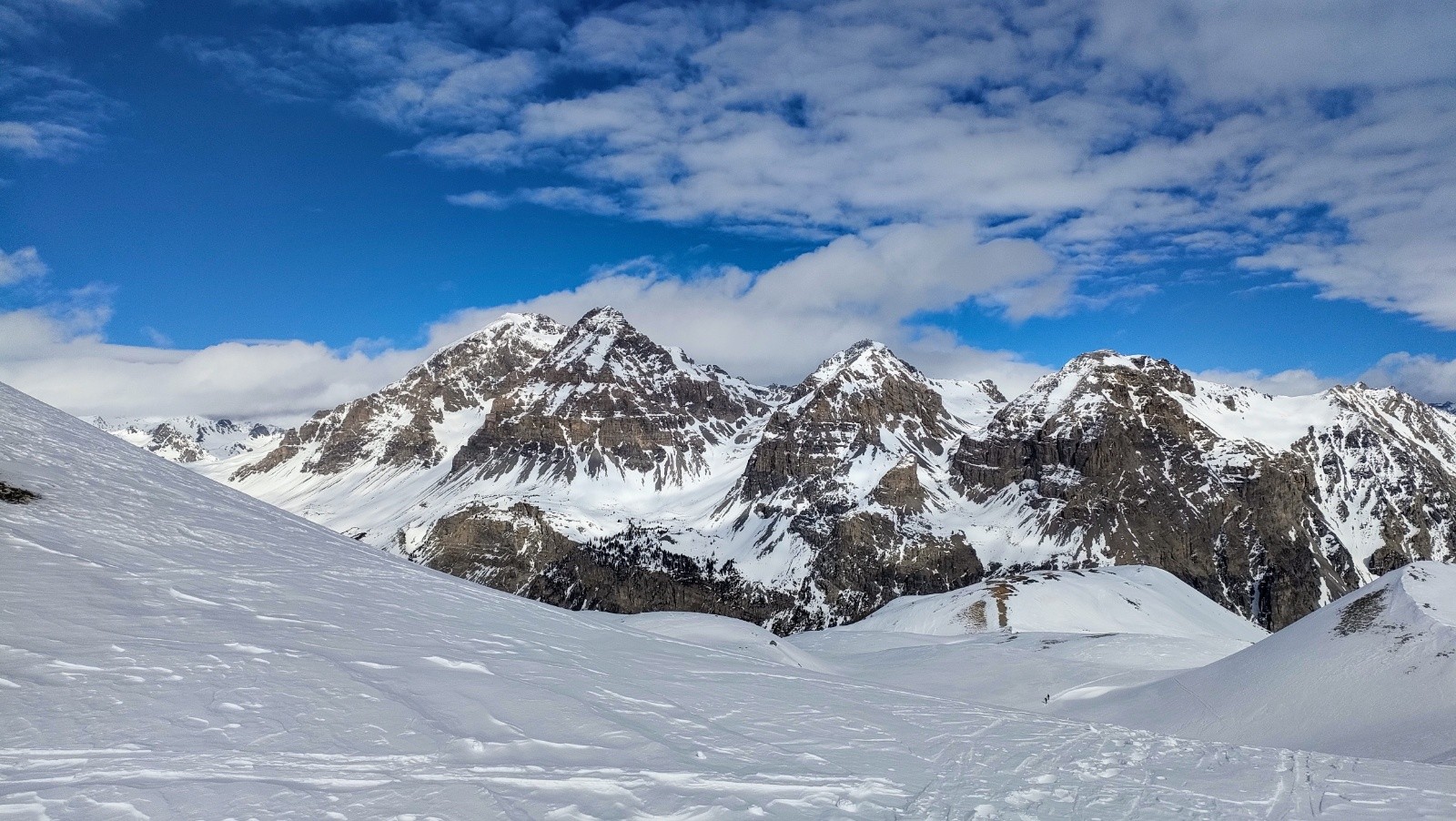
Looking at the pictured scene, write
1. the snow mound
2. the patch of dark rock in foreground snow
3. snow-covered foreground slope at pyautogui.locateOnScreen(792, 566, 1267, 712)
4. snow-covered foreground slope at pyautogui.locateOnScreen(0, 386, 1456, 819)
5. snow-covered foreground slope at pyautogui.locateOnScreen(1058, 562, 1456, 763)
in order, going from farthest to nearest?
the snow mound < snow-covered foreground slope at pyautogui.locateOnScreen(792, 566, 1267, 712) < snow-covered foreground slope at pyautogui.locateOnScreen(1058, 562, 1456, 763) < the patch of dark rock in foreground snow < snow-covered foreground slope at pyautogui.locateOnScreen(0, 386, 1456, 819)

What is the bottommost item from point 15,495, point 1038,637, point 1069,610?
point 1038,637

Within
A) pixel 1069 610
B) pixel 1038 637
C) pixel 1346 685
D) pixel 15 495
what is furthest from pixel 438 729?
pixel 1069 610

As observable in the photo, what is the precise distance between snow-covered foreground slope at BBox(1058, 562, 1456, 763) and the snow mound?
122 feet

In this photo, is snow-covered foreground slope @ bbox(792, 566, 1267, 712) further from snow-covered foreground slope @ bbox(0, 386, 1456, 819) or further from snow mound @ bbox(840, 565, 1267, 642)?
snow-covered foreground slope @ bbox(0, 386, 1456, 819)

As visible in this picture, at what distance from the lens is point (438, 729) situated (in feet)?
26.2

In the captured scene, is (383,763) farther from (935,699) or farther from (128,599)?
(935,699)

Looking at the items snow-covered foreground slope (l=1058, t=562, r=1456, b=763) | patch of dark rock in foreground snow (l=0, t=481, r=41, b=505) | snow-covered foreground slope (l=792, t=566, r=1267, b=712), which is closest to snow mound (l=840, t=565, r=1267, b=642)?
snow-covered foreground slope (l=792, t=566, r=1267, b=712)

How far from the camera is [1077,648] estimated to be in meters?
32.5

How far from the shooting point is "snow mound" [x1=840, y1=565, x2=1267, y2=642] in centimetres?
5891

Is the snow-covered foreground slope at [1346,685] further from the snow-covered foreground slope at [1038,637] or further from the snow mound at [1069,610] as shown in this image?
the snow mound at [1069,610]

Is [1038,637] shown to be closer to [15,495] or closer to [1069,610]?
[1069,610]

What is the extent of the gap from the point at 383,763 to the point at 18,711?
3288mm

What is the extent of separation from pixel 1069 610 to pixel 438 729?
63484mm

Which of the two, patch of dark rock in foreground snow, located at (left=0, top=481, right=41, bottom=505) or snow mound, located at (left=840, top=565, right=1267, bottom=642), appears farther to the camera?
snow mound, located at (left=840, top=565, right=1267, bottom=642)
